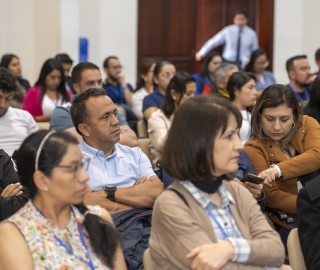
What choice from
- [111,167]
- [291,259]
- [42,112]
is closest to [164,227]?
[291,259]

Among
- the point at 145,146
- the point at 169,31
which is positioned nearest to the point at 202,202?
the point at 145,146

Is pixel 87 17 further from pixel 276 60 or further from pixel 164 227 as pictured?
pixel 164 227

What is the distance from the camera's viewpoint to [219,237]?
8.00 ft

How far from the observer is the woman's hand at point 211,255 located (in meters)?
2.30

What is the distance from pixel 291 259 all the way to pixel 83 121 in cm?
136

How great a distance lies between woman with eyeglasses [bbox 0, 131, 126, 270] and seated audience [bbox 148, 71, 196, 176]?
2506 millimetres

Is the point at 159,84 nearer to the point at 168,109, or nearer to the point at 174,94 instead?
the point at 174,94

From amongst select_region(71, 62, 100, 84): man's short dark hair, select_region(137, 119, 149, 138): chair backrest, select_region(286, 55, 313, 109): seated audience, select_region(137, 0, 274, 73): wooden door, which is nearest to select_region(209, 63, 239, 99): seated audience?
select_region(286, 55, 313, 109): seated audience

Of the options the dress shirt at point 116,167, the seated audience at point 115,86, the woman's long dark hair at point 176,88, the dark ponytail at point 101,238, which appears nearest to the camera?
the dark ponytail at point 101,238

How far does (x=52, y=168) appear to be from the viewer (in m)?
2.36

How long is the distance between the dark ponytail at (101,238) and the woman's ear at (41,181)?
0.68 feet

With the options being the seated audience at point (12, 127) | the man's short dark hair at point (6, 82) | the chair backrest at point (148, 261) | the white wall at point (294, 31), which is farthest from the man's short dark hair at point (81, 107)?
the white wall at point (294, 31)

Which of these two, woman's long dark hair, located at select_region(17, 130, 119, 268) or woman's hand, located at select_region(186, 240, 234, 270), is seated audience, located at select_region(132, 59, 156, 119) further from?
woman's hand, located at select_region(186, 240, 234, 270)

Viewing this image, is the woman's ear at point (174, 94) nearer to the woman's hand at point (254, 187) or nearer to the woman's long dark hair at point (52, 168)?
the woman's hand at point (254, 187)
